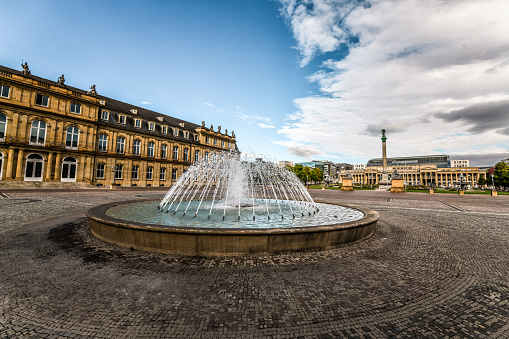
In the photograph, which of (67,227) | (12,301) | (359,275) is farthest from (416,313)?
(67,227)

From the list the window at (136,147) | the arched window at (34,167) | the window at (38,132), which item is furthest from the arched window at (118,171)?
the window at (38,132)

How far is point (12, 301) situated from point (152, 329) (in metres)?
2.68

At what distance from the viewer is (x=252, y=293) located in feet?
13.3

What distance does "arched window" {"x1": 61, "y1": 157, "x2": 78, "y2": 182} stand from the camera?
3486 cm

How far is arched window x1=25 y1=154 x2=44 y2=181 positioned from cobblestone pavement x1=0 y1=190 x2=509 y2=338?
115ft

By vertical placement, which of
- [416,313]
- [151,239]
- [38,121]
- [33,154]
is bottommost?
[416,313]

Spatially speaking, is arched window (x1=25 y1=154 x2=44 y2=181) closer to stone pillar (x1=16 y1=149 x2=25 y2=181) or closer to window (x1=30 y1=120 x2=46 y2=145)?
stone pillar (x1=16 y1=149 x2=25 y2=181)

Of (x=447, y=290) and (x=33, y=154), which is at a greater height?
(x=33, y=154)

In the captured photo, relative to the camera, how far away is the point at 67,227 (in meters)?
8.88

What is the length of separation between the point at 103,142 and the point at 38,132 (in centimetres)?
891

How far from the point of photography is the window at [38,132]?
31781 millimetres

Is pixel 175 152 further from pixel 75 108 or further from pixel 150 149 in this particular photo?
pixel 75 108

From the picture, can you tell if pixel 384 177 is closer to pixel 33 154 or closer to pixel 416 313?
pixel 416 313

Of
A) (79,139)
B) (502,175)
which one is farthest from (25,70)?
(502,175)
